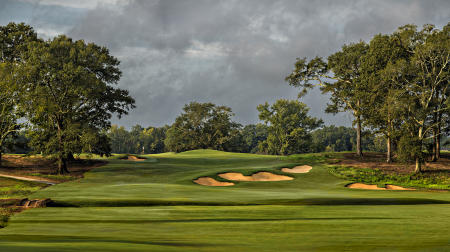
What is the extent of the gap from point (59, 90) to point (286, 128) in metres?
54.9

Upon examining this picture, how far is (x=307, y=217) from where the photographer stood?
32.4 feet

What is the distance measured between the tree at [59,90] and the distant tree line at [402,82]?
2662cm

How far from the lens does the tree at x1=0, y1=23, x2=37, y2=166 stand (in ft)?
103

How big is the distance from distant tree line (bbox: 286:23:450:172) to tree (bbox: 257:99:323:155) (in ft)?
118

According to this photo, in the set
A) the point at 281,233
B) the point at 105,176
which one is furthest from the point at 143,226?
the point at 105,176

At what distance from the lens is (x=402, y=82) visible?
33.4m

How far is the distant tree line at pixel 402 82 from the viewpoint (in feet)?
96.2

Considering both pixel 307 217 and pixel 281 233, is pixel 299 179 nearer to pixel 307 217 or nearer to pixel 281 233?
pixel 307 217

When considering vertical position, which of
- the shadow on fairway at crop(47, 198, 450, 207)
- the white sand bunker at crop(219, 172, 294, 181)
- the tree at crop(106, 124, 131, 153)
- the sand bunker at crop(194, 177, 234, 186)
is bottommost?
the sand bunker at crop(194, 177, 234, 186)

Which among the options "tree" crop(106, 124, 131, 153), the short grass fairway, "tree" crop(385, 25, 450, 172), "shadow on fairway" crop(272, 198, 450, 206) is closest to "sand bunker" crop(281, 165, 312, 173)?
"tree" crop(385, 25, 450, 172)

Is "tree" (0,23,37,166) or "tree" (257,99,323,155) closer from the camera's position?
"tree" (0,23,37,166)

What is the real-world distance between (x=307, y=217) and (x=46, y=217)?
7.73 metres

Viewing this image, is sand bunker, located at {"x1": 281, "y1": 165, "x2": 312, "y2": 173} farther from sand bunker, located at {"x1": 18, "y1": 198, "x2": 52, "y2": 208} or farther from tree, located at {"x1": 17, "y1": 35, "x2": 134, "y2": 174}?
sand bunker, located at {"x1": 18, "y1": 198, "x2": 52, "y2": 208}

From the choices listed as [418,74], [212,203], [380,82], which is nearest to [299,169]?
[380,82]
